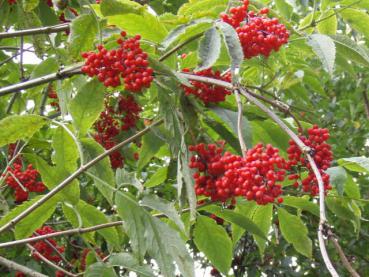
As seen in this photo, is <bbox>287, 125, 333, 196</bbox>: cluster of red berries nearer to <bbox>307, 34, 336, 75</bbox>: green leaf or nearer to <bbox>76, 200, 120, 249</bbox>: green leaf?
<bbox>307, 34, 336, 75</bbox>: green leaf

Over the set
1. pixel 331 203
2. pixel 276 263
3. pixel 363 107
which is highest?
pixel 331 203

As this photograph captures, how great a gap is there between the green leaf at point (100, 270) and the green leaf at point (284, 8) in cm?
142

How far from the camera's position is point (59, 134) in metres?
2.25

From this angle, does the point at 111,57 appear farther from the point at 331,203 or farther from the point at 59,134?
the point at 331,203

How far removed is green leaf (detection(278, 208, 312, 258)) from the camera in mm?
2389

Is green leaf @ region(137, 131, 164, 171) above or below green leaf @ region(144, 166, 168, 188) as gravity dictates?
above

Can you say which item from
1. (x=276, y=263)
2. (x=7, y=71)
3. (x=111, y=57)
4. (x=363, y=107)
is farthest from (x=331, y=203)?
(x=363, y=107)

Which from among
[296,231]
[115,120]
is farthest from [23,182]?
[296,231]

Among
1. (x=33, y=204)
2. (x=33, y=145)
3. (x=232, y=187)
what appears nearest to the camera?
(x=232, y=187)

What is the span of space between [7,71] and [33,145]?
3.95ft

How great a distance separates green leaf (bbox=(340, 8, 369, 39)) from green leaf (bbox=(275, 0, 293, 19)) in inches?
12.2

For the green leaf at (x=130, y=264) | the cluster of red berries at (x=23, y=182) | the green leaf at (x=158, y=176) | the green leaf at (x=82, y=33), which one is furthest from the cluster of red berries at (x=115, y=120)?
the green leaf at (x=130, y=264)

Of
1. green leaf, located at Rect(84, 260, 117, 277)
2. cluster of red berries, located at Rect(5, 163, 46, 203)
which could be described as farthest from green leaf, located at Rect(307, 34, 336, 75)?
cluster of red berries, located at Rect(5, 163, 46, 203)

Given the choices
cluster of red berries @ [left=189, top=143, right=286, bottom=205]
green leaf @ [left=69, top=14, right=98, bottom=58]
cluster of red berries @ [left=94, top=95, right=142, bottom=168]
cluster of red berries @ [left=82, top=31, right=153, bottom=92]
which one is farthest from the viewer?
cluster of red berries @ [left=94, top=95, right=142, bottom=168]
